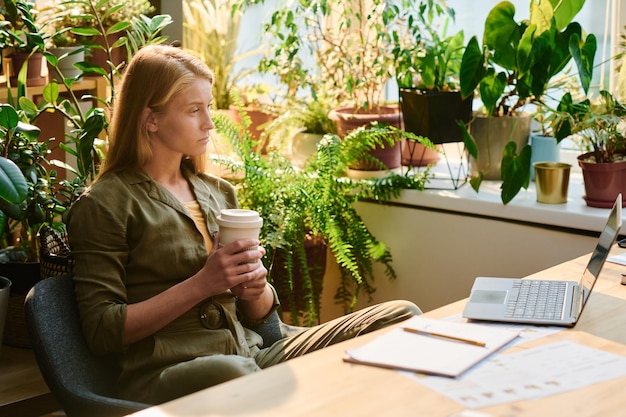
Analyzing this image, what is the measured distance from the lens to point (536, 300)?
6.53 feet

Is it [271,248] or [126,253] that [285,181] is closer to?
[271,248]

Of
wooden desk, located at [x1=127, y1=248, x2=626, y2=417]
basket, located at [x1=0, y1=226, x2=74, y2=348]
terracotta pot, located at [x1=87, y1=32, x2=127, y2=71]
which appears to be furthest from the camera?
terracotta pot, located at [x1=87, y1=32, x2=127, y2=71]

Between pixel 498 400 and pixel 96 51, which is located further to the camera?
pixel 96 51

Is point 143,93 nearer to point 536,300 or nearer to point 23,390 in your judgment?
point 23,390

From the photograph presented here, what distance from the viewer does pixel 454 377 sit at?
156 cm

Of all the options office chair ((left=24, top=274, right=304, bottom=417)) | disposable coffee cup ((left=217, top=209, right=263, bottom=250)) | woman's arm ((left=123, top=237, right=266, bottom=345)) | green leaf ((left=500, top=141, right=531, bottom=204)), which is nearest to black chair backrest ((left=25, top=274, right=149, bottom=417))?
office chair ((left=24, top=274, right=304, bottom=417))

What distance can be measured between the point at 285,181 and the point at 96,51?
2.65ft

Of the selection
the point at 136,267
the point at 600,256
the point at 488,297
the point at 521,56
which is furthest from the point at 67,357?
the point at 521,56

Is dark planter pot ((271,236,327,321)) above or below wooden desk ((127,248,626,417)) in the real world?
below

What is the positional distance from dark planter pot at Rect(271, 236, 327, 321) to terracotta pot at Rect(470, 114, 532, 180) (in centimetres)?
66

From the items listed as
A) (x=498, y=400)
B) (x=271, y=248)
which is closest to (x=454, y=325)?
(x=498, y=400)

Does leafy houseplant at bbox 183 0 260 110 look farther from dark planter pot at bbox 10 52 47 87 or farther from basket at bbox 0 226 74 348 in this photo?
basket at bbox 0 226 74 348

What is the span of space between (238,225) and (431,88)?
161 cm

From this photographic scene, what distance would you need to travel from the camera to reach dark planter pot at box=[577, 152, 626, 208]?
2.91m
